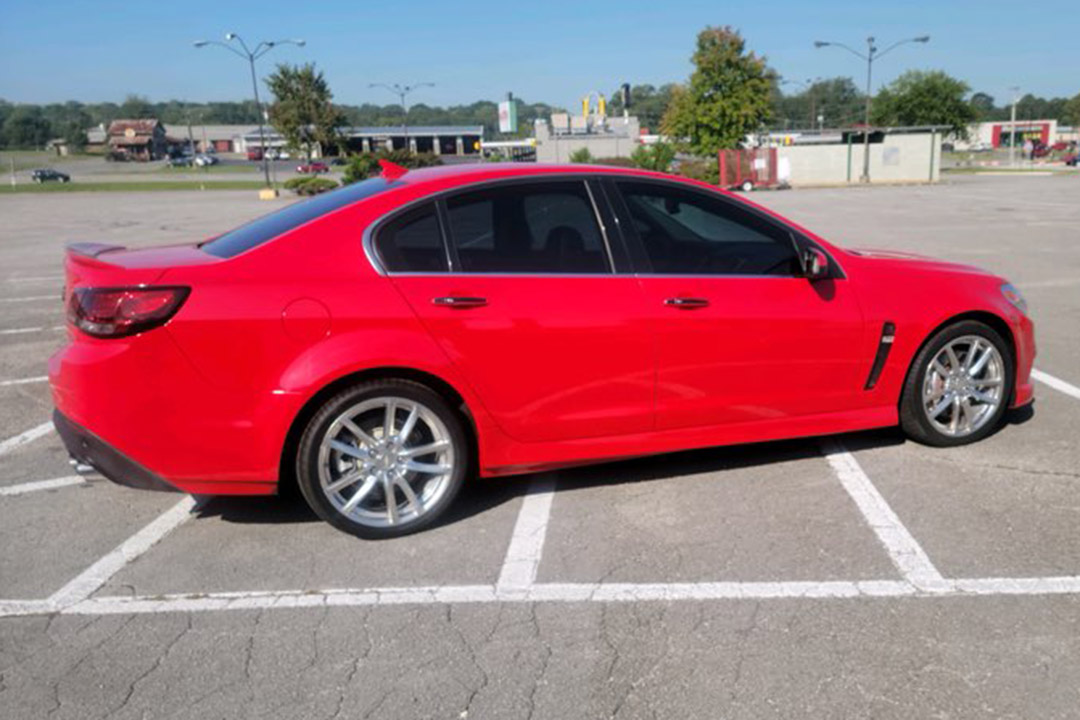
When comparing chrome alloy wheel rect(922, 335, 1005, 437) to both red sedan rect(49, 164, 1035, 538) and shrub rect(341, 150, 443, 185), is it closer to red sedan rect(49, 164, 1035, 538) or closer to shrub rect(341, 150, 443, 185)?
red sedan rect(49, 164, 1035, 538)

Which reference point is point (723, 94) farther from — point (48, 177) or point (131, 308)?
point (131, 308)

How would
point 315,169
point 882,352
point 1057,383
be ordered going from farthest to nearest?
point 315,169 < point 1057,383 < point 882,352

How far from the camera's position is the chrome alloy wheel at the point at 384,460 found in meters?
3.78

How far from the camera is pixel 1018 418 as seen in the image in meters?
5.35

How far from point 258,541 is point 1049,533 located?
3.44 metres

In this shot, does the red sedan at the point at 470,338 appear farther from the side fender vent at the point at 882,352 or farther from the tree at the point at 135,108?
the tree at the point at 135,108

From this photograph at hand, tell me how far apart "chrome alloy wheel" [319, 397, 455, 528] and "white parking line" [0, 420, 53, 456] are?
2686 mm

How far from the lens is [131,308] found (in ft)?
11.6

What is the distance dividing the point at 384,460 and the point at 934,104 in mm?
93485

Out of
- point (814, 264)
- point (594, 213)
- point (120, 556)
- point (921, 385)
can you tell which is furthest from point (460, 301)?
point (921, 385)

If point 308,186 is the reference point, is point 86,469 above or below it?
below

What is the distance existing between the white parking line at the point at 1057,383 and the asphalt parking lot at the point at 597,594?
71 cm

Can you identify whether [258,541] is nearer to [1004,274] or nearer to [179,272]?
[179,272]

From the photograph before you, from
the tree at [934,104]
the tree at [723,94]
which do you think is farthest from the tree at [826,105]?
the tree at [723,94]
